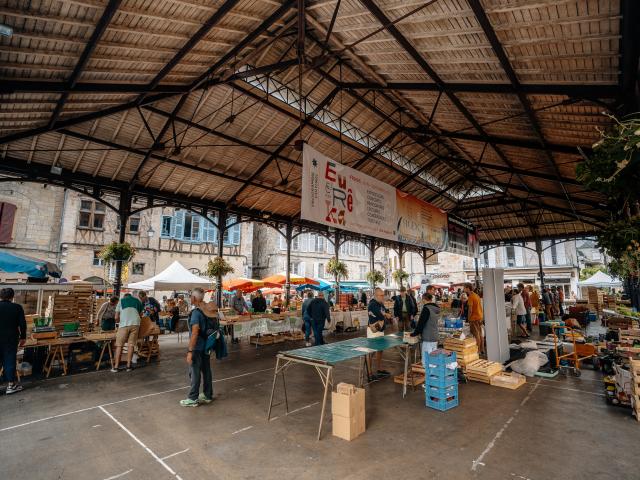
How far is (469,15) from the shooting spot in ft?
15.9

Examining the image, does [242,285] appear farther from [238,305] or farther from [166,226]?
[166,226]

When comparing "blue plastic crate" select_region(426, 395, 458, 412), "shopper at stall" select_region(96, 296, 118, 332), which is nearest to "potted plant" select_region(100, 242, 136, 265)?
"shopper at stall" select_region(96, 296, 118, 332)

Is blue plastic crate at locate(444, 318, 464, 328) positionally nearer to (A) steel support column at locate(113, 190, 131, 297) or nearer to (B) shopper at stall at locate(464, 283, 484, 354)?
(B) shopper at stall at locate(464, 283, 484, 354)

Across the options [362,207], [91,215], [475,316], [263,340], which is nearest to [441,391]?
[475,316]

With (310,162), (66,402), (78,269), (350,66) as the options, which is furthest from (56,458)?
(78,269)

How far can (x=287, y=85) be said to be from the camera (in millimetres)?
9062

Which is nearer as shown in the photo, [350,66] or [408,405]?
[408,405]

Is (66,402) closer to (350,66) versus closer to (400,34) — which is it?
(400,34)

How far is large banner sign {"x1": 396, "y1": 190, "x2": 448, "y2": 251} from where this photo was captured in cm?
1108

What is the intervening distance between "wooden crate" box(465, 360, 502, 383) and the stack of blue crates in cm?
143

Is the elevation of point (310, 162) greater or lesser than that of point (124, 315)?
greater

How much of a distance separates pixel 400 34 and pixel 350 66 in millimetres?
2914

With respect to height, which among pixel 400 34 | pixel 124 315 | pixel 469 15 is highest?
pixel 400 34

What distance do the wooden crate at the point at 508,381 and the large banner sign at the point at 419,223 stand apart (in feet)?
18.2
